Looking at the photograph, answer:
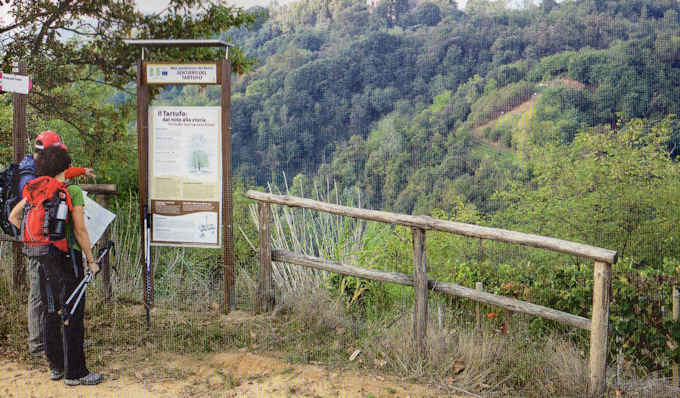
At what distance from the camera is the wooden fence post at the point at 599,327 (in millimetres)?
3135

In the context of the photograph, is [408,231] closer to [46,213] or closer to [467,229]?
[467,229]

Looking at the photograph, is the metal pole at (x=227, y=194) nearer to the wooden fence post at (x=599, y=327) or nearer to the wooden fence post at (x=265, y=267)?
the wooden fence post at (x=265, y=267)

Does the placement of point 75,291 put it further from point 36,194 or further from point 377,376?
point 377,376

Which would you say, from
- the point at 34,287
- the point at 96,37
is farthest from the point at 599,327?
the point at 96,37

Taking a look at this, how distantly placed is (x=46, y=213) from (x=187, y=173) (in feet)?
4.51

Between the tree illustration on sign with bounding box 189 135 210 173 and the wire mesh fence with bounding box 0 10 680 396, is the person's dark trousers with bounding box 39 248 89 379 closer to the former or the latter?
the wire mesh fence with bounding box 0 10 680 396

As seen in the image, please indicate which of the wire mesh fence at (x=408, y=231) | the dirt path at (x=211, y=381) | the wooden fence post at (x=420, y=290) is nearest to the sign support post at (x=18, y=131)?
the wire mesh fence at (x=408, y=231)

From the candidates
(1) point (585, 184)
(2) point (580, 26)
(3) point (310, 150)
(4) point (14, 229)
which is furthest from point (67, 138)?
(2) point (580, 26)

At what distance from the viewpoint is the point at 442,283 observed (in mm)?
3748

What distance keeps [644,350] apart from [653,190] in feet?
45.6

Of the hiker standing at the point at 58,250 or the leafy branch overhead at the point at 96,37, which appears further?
the leafy branch overhead at the point at 96,37

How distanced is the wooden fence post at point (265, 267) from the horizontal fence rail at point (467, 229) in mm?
106

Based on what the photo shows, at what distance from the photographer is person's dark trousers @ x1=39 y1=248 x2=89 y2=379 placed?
3246mm

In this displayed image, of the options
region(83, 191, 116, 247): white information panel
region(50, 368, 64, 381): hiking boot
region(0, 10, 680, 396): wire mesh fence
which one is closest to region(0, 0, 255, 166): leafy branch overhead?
region(0, 10, 680, 396): wire mesh fence
